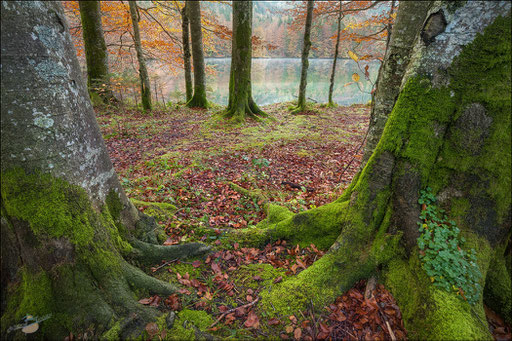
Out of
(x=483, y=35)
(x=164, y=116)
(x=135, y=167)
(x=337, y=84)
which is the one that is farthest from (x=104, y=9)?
(x=337, y=84)

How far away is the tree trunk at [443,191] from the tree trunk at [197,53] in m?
12.0

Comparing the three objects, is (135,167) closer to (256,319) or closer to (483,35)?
(256,319)

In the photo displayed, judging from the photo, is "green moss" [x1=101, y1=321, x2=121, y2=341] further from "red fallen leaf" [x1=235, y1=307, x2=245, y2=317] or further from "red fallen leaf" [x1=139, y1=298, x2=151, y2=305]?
"red fallen leaf" [x1=235, y1=307, x2=245, y2=317]

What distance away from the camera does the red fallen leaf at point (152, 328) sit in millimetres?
1962

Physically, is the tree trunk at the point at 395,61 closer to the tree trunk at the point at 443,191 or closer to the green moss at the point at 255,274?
the tree trunk at the point at 443,191

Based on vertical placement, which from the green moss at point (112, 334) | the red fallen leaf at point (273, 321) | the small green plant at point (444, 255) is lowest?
the red fallen leaf at point (273, 321)

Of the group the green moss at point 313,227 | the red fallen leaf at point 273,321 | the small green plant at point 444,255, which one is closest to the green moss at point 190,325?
the red fallen leaf at point 273,321

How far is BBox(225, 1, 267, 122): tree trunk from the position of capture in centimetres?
945

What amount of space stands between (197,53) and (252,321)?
13035 millimetres

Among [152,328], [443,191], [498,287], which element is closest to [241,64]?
[443,191]

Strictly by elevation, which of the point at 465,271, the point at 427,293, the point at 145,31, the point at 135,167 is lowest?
the point at 135,167

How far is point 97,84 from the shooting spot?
9930 mm

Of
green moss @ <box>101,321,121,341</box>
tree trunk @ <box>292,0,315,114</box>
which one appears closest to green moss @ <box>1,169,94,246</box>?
green moss @ <box>101,321,121,341</box>

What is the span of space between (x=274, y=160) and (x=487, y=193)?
483cm
